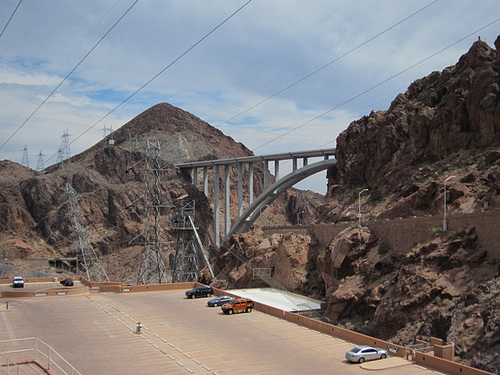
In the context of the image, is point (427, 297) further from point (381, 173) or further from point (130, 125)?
point (130, 125)

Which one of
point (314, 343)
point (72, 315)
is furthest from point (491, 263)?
point (72, 315)

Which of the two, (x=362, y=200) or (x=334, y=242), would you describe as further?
(x=362, y=200)

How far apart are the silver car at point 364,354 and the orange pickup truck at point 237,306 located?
1219cm

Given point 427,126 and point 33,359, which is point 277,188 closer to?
point 427,126

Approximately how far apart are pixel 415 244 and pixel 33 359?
23926mm

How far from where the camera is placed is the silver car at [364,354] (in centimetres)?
2503

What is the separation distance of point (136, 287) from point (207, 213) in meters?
64.5

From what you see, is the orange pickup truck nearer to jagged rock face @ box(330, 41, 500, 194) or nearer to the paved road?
the paved road

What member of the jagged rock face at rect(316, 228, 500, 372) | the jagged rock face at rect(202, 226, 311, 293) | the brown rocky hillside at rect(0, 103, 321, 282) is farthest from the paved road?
the brown rocky hillside at rect(0, 103, 321, 282)

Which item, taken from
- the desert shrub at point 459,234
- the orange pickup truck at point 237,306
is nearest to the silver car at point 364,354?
the desert shrub at point 459,234

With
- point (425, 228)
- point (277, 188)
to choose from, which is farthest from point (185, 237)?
point (425, 228)

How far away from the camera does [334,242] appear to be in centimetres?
4441

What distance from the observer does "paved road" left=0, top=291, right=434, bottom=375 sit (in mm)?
24781

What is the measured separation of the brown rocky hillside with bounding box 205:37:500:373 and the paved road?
5984 millimetres
